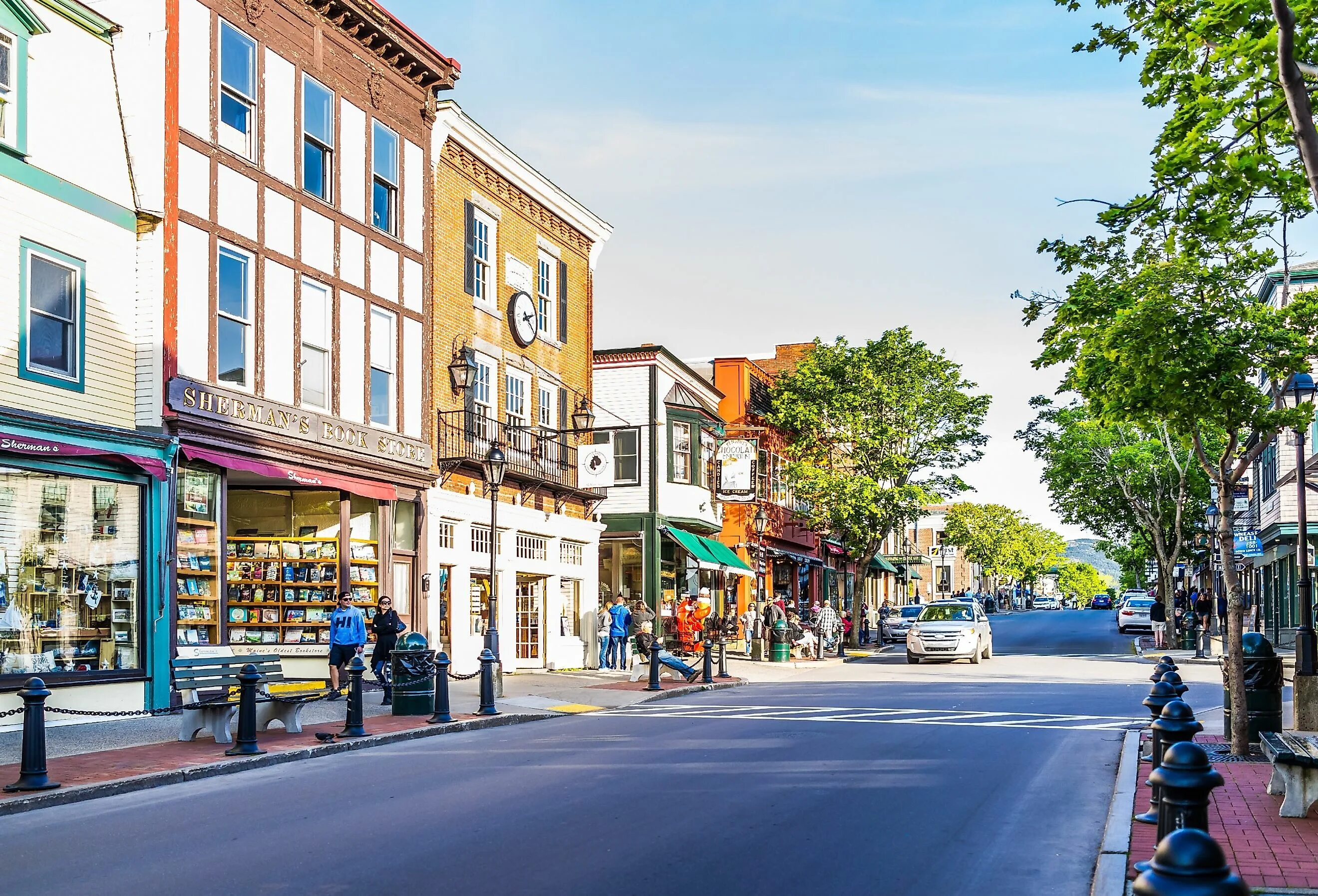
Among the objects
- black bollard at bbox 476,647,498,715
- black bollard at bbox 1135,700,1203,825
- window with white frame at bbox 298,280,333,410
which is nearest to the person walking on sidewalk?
black bollard at bbox 476,647,498,715

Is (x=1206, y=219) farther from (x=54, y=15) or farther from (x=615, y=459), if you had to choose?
(x=615, y=459)

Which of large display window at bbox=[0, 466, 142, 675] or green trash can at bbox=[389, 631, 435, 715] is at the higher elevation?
large display window at bbox=[0, 466, 142, 675]

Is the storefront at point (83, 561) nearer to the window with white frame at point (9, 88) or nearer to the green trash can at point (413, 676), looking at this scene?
the green trash can at point (413, 676)

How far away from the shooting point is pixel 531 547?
29.5m

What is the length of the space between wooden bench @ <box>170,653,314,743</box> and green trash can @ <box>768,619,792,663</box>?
21825 mm

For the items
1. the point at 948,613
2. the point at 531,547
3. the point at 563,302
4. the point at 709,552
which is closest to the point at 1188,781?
the point at 531,547

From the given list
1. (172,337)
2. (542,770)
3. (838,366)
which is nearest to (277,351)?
(172,337)

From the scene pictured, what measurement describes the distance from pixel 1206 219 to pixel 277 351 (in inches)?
570

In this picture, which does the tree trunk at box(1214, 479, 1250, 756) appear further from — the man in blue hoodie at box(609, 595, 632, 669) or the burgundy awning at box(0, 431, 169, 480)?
the man in blue hoodie at box(609, 595, 632, 669)

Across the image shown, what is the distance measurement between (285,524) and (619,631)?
8695 mm

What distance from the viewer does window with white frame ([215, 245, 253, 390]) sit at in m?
19.8

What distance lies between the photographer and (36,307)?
665 inches

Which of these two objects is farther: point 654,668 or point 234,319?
point 654,668

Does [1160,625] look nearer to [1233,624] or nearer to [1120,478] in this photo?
[1120,478]
